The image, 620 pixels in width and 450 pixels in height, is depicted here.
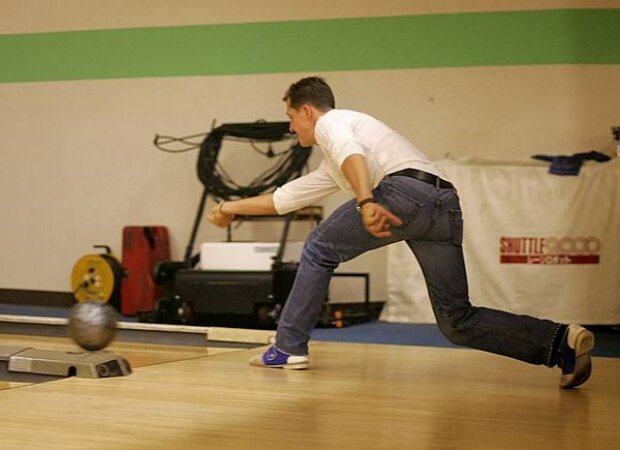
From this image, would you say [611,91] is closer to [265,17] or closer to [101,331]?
[265,17]

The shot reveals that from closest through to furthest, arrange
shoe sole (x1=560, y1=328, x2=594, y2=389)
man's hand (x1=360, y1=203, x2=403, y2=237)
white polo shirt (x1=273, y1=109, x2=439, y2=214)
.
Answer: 1. man's hand (x1=360, y1=203, x2=403, y2=237)
2. shoe sole (x1=560, y1=328, x2=594, y2=389)
3. white polo shirt (x1=273, y1=109, x2=439, y2=214)

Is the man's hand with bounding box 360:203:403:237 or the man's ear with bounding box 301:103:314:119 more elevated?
the man's ear with bounding box 301:103:314:119

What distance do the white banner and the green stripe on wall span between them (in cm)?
100

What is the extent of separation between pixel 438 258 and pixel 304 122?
2.25ft

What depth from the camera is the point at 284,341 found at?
11.8 feet

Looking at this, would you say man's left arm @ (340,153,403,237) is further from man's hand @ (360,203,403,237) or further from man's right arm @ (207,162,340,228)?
man's right arm @ (207,162,340,228)

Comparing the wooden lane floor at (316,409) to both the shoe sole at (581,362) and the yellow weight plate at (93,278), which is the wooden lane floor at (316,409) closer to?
the shoe sole at (581,362)

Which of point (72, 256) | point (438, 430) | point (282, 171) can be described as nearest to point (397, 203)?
point (438, 430)

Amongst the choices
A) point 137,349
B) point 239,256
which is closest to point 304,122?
point 137,349

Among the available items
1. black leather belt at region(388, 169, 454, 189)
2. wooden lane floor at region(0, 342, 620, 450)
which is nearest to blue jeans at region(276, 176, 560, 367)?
black leather belt at region(388, 169, 454, 189)

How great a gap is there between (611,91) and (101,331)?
4.50 metres

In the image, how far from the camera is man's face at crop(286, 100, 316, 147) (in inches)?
139

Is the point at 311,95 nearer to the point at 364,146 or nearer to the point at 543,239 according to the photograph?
the point at 364,146

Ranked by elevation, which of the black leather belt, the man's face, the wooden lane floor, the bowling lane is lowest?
the bowling lane
